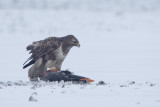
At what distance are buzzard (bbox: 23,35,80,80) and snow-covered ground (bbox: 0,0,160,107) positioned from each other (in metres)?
0.36

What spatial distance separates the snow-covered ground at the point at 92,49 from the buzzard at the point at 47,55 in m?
0.36

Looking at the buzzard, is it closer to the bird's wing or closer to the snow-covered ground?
the bird's wing

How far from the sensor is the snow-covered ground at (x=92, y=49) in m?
6.12

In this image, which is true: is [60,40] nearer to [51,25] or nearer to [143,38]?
[143,38]

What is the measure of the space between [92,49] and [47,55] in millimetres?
6247

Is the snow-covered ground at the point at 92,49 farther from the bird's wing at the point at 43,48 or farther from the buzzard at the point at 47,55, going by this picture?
the bird's wing at the point at 43,48

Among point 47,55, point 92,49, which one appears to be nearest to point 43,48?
point 47,55

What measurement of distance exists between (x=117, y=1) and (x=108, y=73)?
24.7 metres

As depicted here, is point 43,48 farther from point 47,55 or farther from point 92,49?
point 92,49

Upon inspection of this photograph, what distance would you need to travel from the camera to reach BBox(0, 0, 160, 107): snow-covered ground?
612cm

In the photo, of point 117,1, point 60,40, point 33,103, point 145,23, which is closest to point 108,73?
point 60,40

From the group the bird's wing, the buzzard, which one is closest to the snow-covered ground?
the buzzard

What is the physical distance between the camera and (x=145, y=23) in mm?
24609

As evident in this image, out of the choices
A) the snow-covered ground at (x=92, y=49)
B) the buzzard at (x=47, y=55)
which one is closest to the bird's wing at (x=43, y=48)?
the buzzard at (x=47, y=55)
